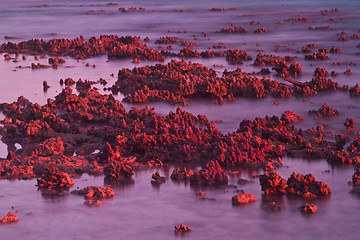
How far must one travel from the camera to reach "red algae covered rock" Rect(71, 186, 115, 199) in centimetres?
1077

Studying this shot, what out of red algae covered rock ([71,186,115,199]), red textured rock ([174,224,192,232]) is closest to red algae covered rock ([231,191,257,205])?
red textured rock ([174,224,192,232])

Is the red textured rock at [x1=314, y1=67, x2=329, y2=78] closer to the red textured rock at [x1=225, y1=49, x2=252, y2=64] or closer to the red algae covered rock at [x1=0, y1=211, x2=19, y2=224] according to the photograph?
the red textured rock at [x1=225, y1=49, x2=252, y2=64]

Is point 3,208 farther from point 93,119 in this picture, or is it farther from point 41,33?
point 41,33

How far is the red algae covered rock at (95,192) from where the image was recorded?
10773 mm

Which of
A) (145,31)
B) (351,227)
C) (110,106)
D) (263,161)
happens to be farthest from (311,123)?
(145,31)

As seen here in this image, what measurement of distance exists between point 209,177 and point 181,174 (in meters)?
0.60

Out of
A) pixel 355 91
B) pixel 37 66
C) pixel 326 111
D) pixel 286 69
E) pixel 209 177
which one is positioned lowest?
pixel 209 177

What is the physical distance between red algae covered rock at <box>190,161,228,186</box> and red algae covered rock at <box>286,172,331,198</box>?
122cm

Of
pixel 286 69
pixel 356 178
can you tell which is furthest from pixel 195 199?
pixel 286 69

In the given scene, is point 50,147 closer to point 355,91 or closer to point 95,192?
point 95,192

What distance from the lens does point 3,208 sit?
10.3 m

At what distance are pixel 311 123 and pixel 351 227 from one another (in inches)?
253

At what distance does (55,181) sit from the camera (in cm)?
1134

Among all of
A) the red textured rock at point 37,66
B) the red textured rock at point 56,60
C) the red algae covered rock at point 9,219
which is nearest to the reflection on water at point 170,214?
the red algae covered rock at point 9,219
